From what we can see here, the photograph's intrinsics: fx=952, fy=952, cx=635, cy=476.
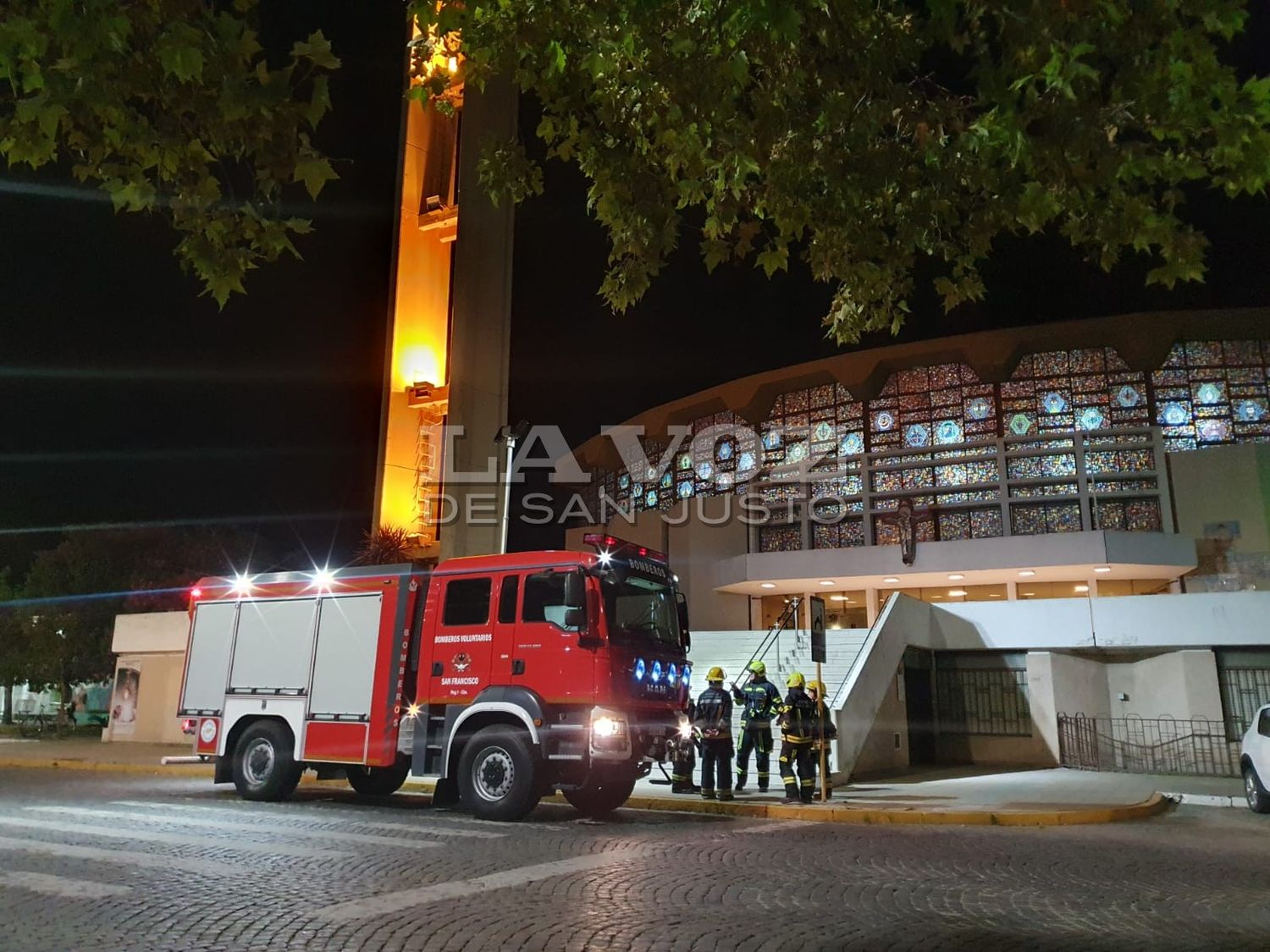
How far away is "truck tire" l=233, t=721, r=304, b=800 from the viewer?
1197cm

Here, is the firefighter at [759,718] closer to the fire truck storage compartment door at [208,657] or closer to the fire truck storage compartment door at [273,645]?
the fire truck storage compartment door at [273,645]

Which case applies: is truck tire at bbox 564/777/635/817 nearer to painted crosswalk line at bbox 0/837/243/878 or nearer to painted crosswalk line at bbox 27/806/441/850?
painted crosswalk line at bbox 27/806/441/850

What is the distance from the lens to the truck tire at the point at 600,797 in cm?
1106

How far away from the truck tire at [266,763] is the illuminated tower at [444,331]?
15596mm

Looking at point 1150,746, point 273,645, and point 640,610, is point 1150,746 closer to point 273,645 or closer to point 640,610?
point 640,610

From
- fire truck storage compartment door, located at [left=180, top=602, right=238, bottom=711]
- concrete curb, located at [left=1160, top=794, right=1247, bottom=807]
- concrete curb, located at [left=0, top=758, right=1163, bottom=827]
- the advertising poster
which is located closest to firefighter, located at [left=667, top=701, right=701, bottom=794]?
concrete curb, located at [left=0, top=758, right=1163, bottom=827]

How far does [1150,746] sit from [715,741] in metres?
13.1

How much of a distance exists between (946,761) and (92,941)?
1853 centimetres

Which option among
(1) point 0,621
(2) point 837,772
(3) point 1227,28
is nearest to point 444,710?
(2) point 837,772

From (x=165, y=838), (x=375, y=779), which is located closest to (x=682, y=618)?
(x=375, y=779)

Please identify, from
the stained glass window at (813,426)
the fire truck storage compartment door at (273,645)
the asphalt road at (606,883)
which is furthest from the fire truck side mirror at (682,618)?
the stained glass window at (813,426)

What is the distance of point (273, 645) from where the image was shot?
12.5 m

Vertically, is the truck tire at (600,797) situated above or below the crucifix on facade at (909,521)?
below

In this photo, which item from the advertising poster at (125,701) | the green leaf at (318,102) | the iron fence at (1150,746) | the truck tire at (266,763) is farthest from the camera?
the advertising poster at (125,701)
